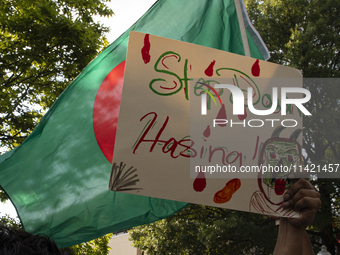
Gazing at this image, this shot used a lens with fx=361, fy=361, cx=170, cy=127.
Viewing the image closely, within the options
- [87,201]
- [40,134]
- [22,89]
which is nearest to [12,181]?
[40,134]

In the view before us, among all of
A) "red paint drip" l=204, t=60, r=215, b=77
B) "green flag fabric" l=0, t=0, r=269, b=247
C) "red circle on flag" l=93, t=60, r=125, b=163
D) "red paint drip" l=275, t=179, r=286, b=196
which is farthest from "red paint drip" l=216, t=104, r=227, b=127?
"red circle on flag" l=93, t=60, r=125, b=163

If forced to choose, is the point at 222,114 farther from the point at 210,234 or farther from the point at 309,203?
the point at 210,234

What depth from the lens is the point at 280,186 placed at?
2.49 m

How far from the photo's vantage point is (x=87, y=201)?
148 inches

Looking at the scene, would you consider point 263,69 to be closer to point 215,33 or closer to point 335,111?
point 215,33

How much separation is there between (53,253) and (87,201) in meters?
2.52

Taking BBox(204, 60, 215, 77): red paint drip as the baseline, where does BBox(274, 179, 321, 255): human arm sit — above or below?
below

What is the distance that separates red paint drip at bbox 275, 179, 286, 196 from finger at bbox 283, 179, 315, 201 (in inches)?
1.4

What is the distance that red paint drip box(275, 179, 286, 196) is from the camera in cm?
247

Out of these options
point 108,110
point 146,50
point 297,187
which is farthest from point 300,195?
point 108,110

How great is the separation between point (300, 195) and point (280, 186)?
14cm

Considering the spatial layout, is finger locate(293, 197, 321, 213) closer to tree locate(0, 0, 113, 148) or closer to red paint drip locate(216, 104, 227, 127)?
red paint drip locate(216, 104, 227, 127)

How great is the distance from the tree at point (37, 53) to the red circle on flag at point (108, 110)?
353 cm

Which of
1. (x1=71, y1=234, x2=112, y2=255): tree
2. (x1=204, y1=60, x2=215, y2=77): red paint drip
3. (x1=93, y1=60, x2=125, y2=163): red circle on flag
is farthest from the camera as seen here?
(x1=71, y1=234, x2=112, y2=255): tree
